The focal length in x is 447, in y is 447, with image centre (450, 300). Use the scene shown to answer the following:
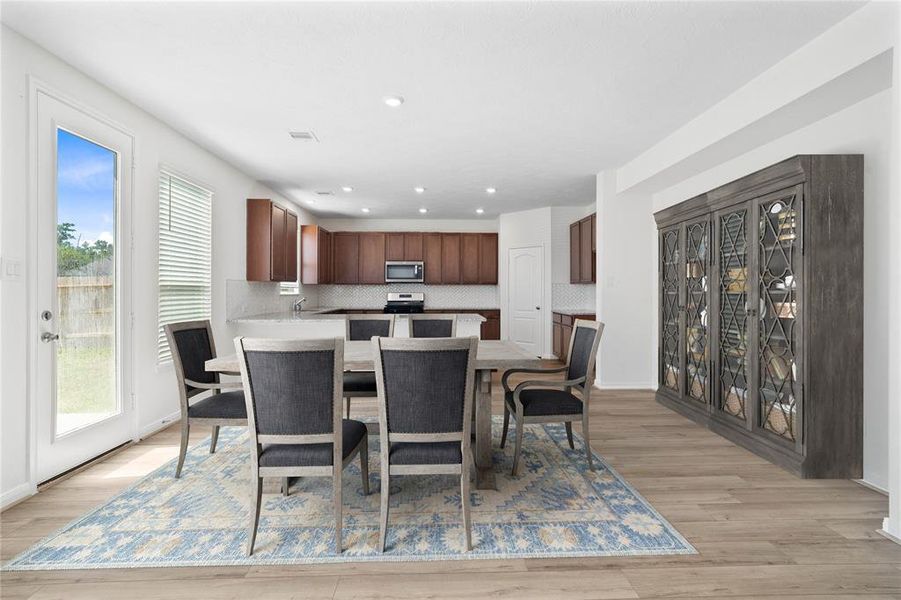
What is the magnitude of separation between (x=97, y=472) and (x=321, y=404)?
78.5 inches

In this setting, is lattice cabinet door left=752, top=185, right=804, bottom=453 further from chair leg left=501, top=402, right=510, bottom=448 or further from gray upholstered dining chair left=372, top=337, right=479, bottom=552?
gray upholstered dining chair left=372, top=337, right=479, bottom=552

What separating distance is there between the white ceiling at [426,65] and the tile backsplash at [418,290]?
4.01 meters

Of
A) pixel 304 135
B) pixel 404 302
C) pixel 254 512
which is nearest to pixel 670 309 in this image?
pixel 304 135

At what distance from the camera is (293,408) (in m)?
1.89

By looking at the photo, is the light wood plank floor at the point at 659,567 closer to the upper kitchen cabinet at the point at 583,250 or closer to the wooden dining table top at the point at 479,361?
the wooden dining table top at the point at 479,361

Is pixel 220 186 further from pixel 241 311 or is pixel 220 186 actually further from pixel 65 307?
pixel 65 307

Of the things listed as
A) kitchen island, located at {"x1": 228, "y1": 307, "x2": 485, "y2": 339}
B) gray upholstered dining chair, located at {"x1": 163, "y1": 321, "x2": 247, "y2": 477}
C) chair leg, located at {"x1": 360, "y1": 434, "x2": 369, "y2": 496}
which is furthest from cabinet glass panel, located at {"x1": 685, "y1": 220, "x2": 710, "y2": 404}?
gray upholstered dining chair, located at {"x1": 163, "y1": 321, "x2": 247, "y2": 477}

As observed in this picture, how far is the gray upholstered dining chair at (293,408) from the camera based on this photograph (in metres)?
1.85

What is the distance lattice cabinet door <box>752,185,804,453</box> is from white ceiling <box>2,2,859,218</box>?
892mm

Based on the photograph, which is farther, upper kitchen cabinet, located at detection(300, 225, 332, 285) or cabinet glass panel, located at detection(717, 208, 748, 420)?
upper kitchen cabinet, located at detection(300, 225, 332, 285)

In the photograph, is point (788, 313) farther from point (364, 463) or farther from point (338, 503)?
point (338, 503)

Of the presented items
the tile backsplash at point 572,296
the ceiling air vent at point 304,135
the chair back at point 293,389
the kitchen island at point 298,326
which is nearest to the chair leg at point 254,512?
the chair back at point 293,389

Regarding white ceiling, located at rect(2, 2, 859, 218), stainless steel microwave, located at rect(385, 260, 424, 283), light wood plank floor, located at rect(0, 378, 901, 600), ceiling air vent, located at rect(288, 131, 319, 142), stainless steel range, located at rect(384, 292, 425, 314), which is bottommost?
light wood plank floor, located at rect(0, 378, 901, 600)

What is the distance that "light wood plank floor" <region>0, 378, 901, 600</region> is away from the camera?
66.9 inches
